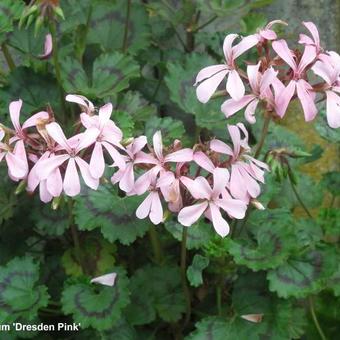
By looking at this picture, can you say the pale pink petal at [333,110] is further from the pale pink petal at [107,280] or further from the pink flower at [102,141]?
the pale pink petal at [107,280]

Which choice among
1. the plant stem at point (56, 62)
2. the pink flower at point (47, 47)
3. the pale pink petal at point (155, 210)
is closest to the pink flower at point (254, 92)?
the pale pink petal at point (155, 210)

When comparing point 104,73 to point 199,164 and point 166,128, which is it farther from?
point 199,164

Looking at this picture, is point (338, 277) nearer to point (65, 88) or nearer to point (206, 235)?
point (206, 235)

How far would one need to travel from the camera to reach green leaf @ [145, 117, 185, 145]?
1.78 metres

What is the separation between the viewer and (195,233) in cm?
167

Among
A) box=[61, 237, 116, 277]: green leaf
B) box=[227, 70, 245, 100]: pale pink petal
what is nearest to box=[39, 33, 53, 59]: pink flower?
box=[61, 237, 116, 277]: green leaf

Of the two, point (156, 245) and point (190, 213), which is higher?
point (190, 213)

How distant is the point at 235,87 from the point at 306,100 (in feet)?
0.43

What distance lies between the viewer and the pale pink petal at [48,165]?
125cm

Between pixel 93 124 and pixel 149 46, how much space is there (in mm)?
962

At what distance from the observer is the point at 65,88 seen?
1.81 m

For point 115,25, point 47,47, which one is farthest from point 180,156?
point 115,25

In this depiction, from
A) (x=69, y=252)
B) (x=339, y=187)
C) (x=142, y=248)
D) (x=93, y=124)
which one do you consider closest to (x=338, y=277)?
(x=339, y=187)

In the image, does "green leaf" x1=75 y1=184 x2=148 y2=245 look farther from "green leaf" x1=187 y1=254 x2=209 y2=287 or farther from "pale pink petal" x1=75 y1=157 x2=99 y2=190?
"pale pink petal" x1=75 y1=157 x2=99 y2=190
